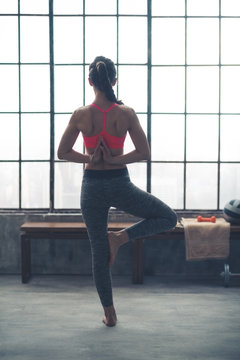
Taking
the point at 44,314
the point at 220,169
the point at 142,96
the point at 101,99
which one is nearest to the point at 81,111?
the point at 101,99

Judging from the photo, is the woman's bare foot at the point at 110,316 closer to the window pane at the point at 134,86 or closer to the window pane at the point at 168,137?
the window pane at the point at 168,137

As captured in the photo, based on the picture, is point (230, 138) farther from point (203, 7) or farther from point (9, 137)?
point (9, 137)

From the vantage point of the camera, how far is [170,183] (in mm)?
5641

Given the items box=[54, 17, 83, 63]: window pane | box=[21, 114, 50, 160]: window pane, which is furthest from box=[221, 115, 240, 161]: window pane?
box=[21, 114, 50, 160]: window pane

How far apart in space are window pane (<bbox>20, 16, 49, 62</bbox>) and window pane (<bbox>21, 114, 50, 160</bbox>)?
1.93ft

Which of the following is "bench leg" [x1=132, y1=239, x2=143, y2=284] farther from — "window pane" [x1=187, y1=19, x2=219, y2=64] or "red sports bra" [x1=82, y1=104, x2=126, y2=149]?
"window pane" [x1=187, y1=19, x2=219, y2=64]

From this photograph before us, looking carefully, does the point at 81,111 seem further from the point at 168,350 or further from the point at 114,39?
the point at 114,39

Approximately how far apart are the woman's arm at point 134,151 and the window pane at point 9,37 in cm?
243

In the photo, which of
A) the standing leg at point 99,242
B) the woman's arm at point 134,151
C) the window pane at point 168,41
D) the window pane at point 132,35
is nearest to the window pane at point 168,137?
the window pane at point 168,41

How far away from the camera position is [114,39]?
18.1ft

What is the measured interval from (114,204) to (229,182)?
237cm

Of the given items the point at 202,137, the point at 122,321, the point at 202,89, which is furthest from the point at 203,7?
the point at 122,321

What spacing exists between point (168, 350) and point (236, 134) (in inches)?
115

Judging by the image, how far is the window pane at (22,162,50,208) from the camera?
5633mm
